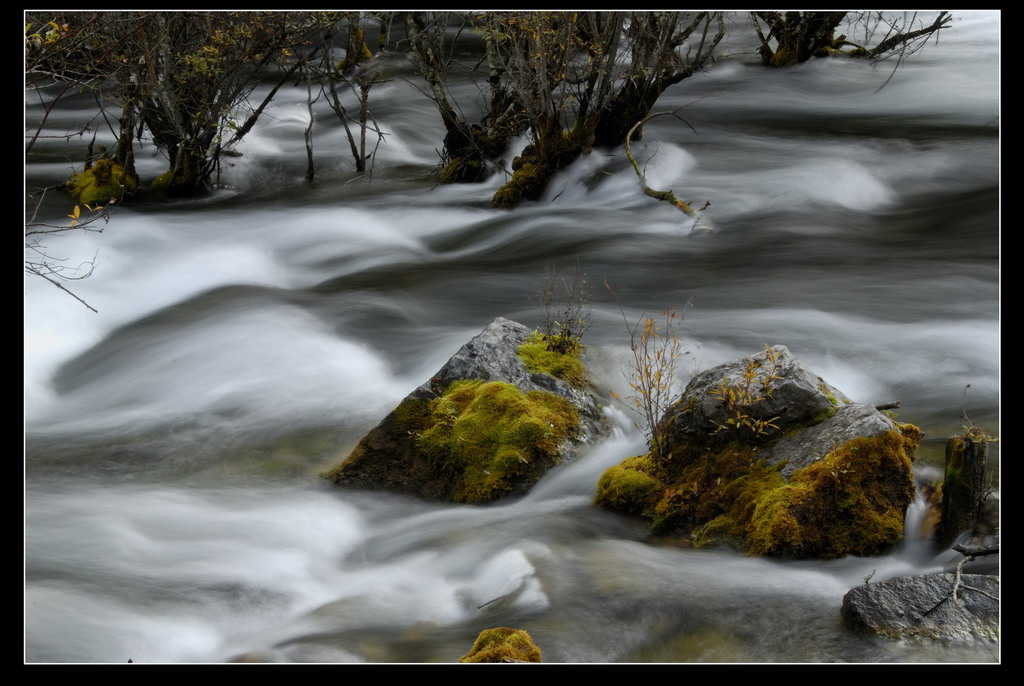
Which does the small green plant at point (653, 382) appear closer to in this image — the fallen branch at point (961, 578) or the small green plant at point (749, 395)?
the small green plant at point (749, 395)

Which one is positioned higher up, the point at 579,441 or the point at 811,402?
the point at 811,402

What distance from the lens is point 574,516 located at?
510 cm

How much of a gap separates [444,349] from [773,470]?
11.8 ft

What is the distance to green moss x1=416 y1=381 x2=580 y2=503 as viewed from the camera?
18.3 ft

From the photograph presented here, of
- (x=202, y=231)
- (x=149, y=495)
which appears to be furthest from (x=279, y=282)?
(x=149, y=495)

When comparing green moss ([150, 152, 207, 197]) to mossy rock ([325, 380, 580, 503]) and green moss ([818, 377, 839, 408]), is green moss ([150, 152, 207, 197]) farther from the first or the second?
green moss ([818, 377, 839, 408])

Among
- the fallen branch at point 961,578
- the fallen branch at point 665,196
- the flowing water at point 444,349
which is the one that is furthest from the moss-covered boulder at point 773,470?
the fallen branch at point 665,196

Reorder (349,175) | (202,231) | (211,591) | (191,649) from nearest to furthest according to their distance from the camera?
(191,649), (211,591), (202,231), (349,175)

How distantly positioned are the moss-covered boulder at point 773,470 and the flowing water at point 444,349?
0.54 ft

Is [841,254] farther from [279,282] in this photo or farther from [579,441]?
[279,282]

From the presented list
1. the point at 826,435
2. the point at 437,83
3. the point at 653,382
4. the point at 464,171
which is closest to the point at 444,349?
the point at 653,382

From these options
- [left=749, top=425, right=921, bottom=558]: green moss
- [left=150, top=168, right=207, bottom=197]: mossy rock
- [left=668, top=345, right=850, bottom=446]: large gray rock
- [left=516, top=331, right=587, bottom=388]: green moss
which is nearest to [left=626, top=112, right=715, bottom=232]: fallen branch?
[left=516, top=331, right=587, bottom=388]: green moss
